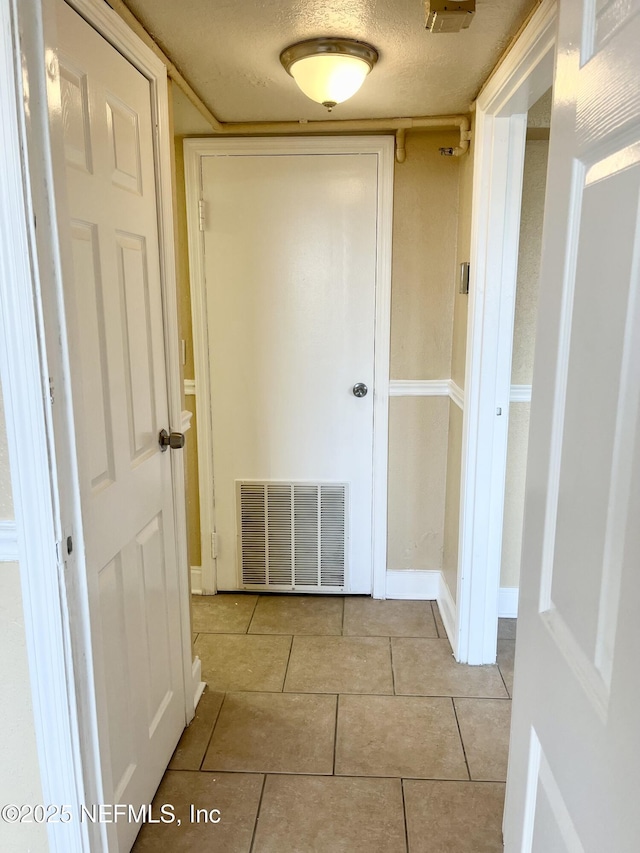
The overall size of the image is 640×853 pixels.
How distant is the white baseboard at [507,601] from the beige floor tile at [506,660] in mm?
217

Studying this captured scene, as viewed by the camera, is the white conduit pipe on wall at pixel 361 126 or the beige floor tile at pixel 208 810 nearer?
the beige floor tile at pixel 208 810

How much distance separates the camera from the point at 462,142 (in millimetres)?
2285

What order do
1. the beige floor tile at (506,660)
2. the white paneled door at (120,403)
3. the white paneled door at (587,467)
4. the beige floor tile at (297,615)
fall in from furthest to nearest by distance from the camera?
the beige floor tile at (297,615) → the beige floor tile at (506,660) → the white paneled door at (120,403) → the white paneled door at (587,467)

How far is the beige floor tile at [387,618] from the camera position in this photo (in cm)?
261

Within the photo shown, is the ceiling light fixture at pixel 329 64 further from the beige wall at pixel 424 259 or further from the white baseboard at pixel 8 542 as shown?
the white baseboard at pixel 8 542

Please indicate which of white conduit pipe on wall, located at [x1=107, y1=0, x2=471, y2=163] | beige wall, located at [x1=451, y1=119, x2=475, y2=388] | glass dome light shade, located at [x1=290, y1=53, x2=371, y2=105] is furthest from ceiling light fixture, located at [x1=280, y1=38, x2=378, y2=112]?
beige wall, located at [x1=451, y1=119, x2=475, y2=388]

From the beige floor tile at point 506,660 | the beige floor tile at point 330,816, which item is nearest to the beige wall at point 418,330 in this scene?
the beige floor tile at point 506,660

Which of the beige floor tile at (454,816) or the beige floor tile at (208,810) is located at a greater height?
the beige floor tile at (454,816)

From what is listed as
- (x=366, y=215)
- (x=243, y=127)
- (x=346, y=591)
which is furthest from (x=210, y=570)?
(x=243, y=127)

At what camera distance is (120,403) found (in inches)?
57.2

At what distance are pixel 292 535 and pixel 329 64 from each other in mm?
1950

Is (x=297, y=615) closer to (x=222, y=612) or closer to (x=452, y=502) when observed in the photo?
(x=222, y=612)

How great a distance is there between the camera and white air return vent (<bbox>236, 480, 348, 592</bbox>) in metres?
2.84

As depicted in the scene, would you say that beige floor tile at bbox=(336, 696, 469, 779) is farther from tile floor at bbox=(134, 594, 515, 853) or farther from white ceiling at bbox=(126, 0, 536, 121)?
white ceiling at bbox=(126, 0, 536, 121)
